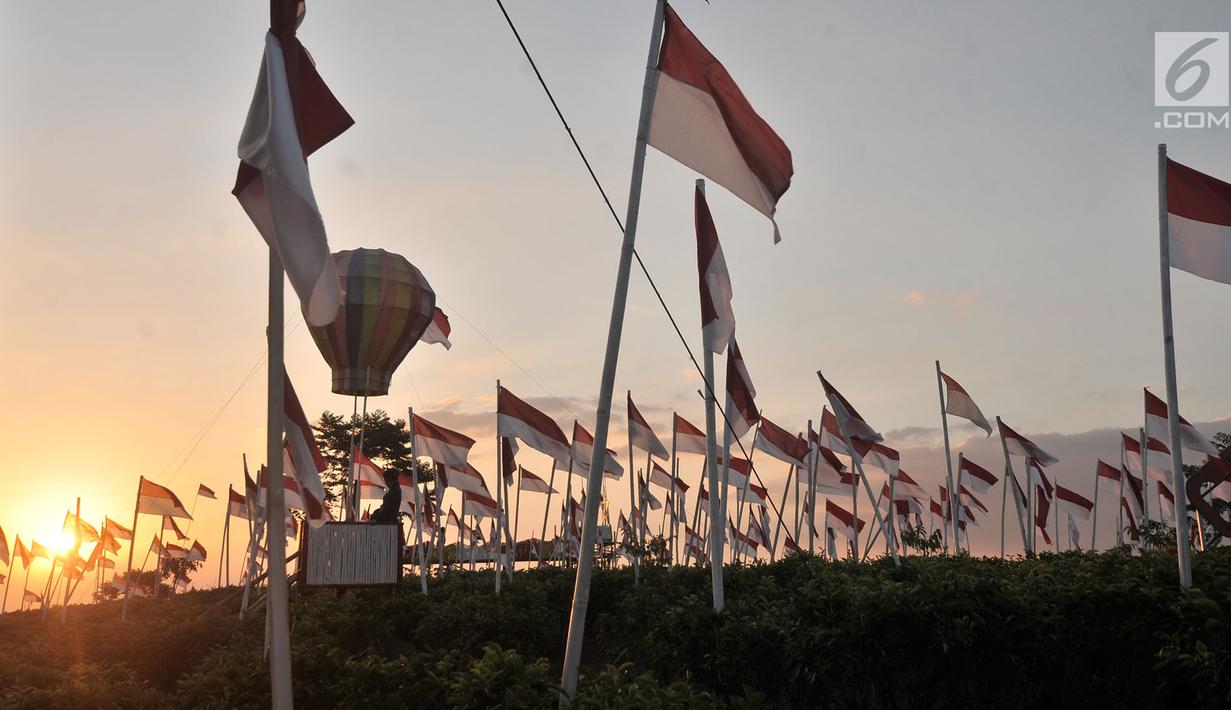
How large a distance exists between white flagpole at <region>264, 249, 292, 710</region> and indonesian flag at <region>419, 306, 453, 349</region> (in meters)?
32.1

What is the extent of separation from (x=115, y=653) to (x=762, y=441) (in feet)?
64.0

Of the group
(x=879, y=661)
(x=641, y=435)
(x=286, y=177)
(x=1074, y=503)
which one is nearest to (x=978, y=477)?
(x=1074, y=503)

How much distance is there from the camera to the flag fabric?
37062mm

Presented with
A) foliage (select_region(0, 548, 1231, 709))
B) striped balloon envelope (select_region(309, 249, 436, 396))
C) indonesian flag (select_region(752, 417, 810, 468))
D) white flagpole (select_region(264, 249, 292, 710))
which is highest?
striped balloon envelope (select_region(309, 249, 436, 396))

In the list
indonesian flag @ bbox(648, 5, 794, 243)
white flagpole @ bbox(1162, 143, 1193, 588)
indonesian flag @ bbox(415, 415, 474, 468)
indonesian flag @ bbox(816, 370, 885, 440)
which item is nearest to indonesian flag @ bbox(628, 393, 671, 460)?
indonesian flag @ bbox(415, 415, 474, 468)

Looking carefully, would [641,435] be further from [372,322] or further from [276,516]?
[276,516]

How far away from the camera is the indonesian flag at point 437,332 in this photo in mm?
42031

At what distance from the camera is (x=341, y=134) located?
34.9 ft

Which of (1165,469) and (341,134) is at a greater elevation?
(341,134)

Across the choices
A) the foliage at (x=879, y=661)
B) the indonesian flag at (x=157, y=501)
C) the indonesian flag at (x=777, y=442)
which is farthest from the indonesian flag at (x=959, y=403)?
the indonesian flag at (x=157, y=501)

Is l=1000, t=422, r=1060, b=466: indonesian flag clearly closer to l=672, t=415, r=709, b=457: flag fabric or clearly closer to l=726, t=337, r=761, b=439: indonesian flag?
l=672, t=415, r=709, b=457: flag fabric

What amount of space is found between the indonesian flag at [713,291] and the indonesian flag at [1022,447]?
23.3 meters

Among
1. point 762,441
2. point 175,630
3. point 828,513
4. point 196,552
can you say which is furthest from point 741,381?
point 196,552

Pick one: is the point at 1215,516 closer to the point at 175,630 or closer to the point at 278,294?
the point at 278,294
